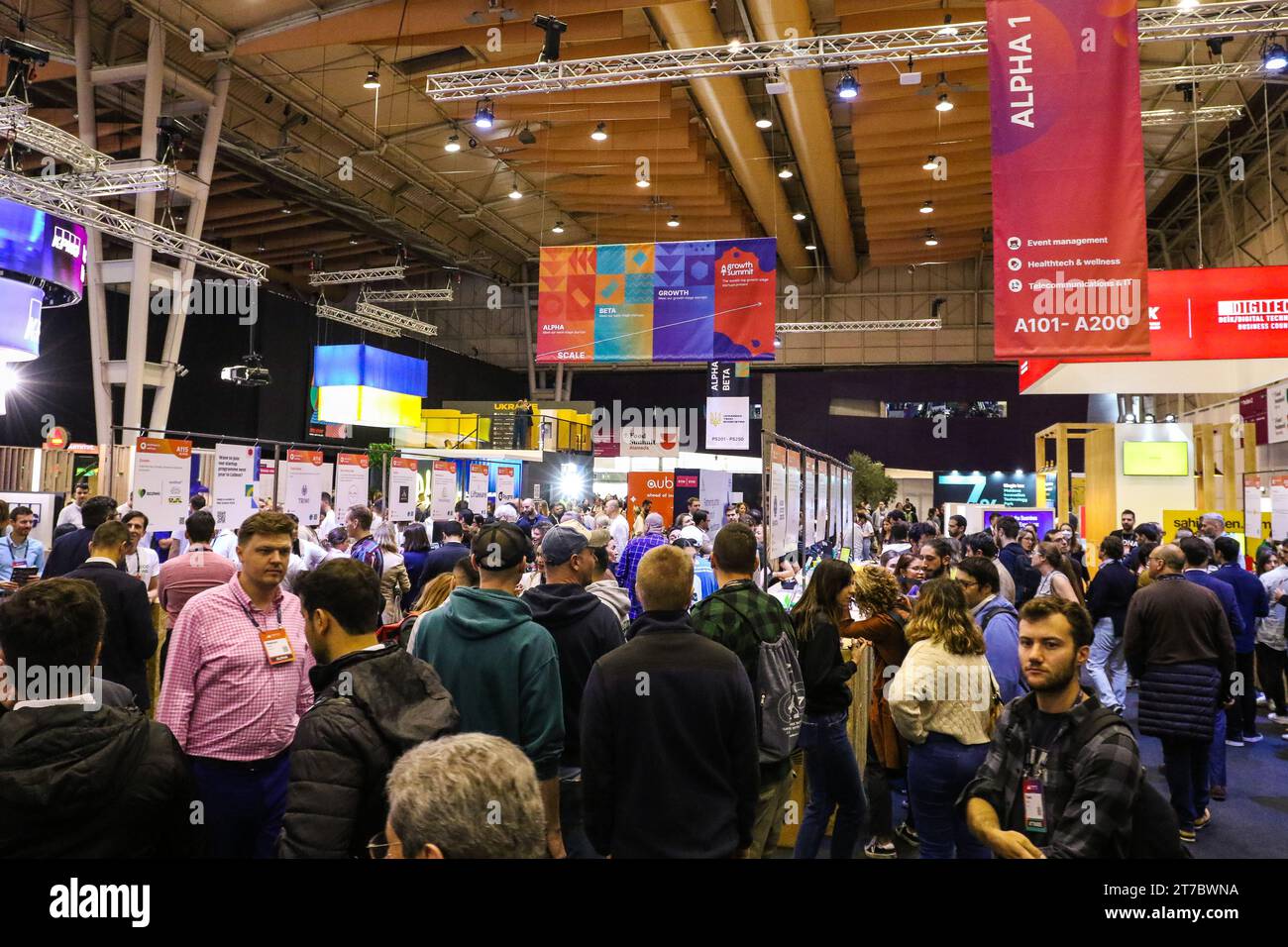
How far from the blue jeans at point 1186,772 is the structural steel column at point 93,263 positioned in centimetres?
1131

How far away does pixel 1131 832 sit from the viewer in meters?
1.62

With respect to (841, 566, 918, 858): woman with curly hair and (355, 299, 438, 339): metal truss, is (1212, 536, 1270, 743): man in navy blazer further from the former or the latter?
(355, 299, 438, 339): metal truss

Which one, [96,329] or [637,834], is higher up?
[96,329]

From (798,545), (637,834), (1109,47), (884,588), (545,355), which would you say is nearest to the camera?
(637,834)

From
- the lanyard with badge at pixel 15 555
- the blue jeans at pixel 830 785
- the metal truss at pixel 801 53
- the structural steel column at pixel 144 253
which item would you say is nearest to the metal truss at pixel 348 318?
the structural steel column at pixel 144 253

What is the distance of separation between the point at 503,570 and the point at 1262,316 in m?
8.79

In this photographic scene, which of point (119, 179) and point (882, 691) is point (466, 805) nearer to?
point (882, 691)

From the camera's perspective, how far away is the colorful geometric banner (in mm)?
9484

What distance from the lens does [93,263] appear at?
434 inches

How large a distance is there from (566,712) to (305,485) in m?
7.05

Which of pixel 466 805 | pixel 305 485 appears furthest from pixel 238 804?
pixel 305 485

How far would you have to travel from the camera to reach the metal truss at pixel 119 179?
906cm
